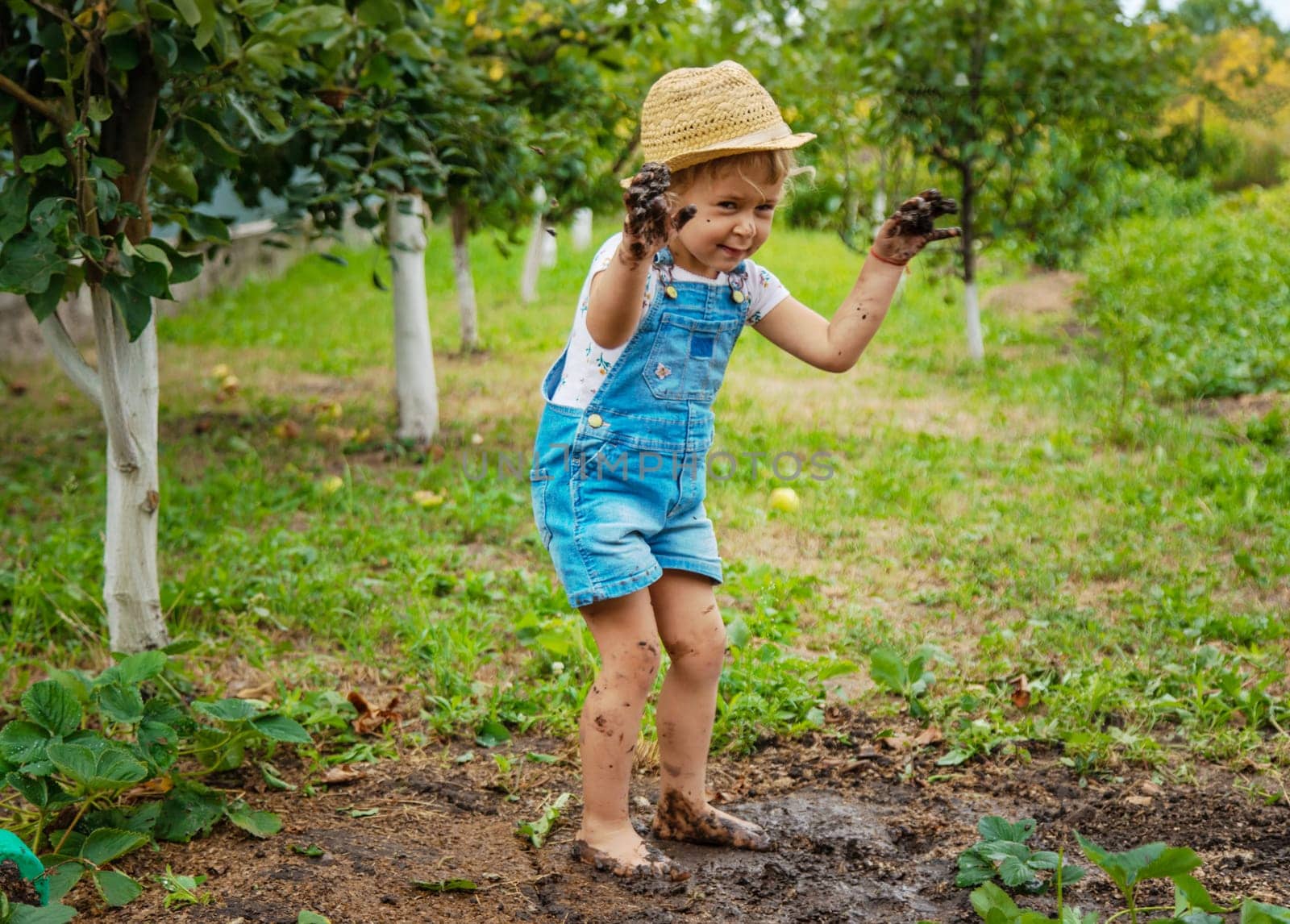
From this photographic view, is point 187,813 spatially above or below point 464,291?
below

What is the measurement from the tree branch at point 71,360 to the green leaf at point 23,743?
932mm

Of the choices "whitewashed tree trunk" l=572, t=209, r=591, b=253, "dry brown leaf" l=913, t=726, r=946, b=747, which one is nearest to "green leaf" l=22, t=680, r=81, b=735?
"dry brown leaf" l=913, t=726, r=946, b=747

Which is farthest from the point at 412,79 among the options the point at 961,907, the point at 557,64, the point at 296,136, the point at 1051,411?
the point at 1051,411

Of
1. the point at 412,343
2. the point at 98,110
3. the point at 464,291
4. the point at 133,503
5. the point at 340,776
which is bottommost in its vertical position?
the point at 340,776

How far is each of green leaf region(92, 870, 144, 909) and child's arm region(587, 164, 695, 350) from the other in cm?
123

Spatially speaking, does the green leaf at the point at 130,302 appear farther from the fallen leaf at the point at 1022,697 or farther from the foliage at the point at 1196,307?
the foliage at the point at 1196,307

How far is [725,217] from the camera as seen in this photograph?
7.23 feet

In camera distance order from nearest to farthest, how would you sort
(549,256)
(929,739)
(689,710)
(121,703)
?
(121,703) < (689,710) < (929,739) < (549,256)

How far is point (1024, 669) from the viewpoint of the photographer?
320cm

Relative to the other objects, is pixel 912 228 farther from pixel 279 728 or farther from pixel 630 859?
pixel 279 728

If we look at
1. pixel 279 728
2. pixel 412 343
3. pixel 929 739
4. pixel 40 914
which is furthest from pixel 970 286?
pixel 40 914

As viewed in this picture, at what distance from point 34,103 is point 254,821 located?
5.18 feet

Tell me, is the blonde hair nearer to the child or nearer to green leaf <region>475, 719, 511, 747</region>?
the child

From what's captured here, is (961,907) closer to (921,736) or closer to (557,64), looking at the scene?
(921,736)
